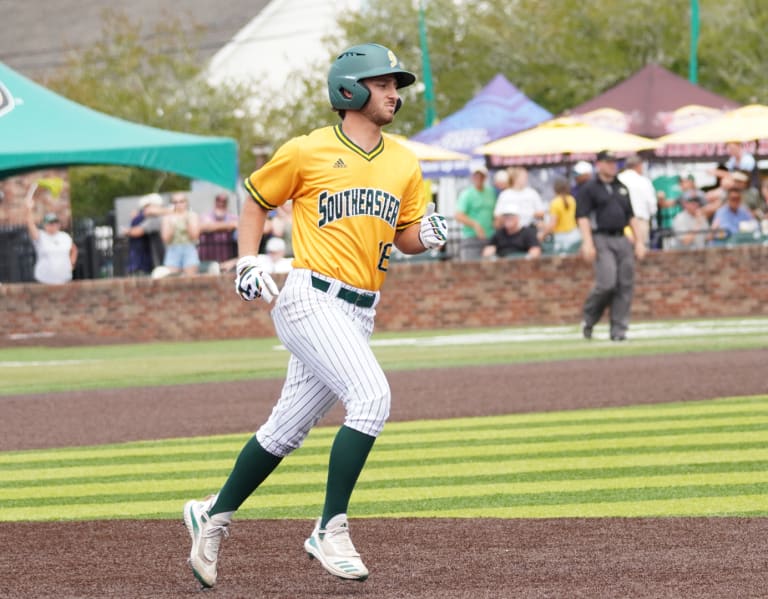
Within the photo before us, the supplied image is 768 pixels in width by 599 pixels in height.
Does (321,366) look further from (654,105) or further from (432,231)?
(654,105)

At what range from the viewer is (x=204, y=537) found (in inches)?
245

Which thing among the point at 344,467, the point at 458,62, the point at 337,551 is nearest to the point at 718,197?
the point at 344,467

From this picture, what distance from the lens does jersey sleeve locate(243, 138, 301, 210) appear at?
643 centimetres

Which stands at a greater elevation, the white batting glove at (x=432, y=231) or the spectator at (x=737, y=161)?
the white batting glove at (x=432, y=231)

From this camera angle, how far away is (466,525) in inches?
292

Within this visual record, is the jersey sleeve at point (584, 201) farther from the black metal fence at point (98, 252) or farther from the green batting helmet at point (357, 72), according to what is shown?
the green batting helmet at point (357, 72)

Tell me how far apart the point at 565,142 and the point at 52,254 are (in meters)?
7.80

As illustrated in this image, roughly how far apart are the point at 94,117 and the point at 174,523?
1290cm

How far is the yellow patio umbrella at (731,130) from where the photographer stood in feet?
82.5

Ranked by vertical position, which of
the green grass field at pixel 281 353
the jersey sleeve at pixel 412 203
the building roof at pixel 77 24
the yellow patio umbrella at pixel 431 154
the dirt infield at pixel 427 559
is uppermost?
the building roof at pixel 77 24

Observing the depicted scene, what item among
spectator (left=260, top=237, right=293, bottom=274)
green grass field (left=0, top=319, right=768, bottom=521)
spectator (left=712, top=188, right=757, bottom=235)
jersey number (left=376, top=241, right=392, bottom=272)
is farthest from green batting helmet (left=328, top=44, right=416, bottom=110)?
spectator (left=712, top=188, right=757, bottom=235)

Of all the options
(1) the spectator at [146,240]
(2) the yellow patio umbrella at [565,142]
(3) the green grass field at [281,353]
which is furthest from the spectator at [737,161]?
(1) the spectator at [146,240]

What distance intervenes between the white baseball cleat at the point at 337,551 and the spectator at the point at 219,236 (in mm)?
18901

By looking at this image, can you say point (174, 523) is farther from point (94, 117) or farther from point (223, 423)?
point (94, 117)
